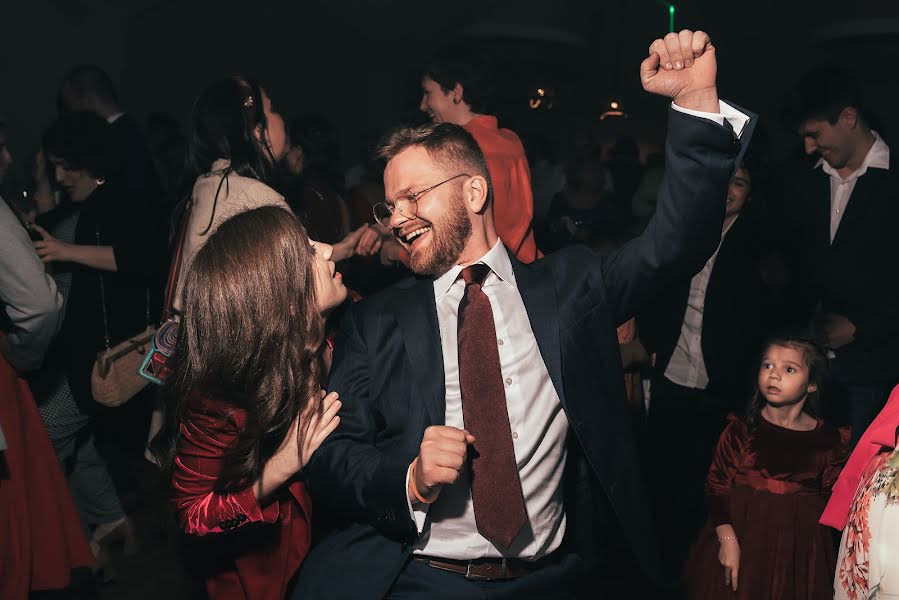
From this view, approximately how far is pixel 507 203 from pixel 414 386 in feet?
4.59

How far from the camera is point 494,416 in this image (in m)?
1.86

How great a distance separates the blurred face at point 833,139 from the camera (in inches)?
124

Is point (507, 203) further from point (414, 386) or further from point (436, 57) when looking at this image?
point (414, 386)

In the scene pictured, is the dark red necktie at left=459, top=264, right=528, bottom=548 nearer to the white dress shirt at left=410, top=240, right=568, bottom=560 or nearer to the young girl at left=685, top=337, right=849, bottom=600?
the white dress shirt at left=410, top=240, right=568, bottom=560

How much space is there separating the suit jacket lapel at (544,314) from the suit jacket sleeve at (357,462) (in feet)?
1.12

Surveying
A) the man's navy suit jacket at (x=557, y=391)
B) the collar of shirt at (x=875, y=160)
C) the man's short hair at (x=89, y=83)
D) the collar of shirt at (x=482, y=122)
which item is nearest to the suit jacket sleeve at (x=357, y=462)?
the man's navy suit jacket at (x=557, y=391)

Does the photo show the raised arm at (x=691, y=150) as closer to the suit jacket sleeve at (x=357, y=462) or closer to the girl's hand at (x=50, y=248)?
the suit jacket sleeve at (x=357, y=462)

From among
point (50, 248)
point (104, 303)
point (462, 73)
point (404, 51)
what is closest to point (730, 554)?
point (462, 73)

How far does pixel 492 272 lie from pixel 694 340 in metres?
1.57

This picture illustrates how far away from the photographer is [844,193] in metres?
3.18

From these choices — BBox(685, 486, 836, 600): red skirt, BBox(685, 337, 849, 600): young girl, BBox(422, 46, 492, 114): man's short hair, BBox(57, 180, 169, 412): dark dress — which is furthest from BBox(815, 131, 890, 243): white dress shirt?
BBox(57, 180, 169, 412): dark dress

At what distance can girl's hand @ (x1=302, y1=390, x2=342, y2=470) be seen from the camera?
1.93 metres

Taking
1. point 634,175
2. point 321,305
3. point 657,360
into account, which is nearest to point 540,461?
point 321,305

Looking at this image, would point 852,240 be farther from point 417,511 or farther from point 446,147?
point 417,511
